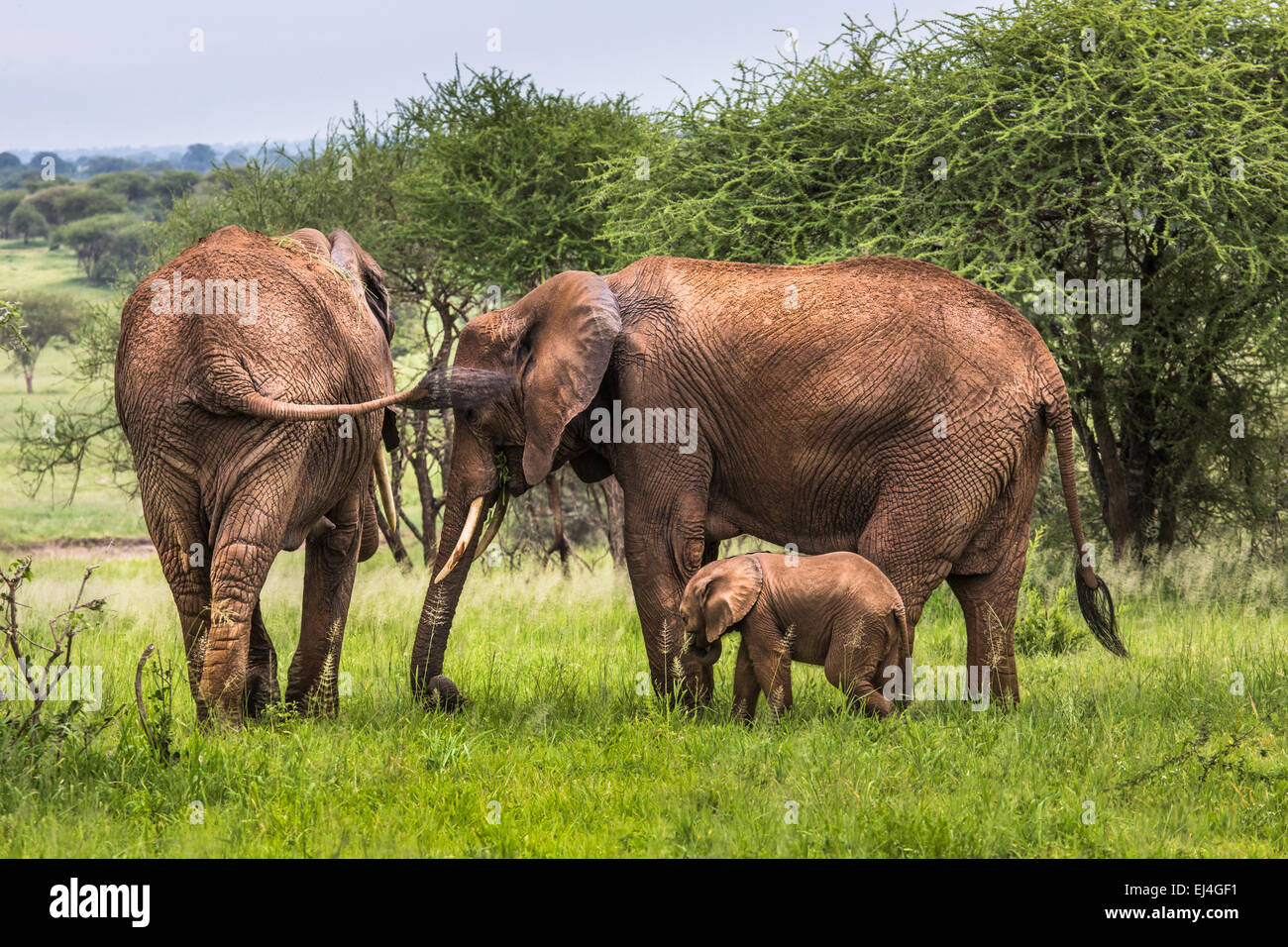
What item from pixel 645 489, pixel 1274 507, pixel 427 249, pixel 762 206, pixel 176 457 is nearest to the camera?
pixel 176 457

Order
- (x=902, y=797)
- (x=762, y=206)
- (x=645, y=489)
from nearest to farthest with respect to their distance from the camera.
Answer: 1. (x=902, y=797)
2. (x=645, y=489)
3. (x=762, y=206)

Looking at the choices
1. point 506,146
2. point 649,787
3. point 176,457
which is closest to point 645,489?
point 649,787

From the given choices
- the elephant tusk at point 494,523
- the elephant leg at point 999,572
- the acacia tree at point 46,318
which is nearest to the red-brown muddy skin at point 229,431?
the elephant tusk at point 494,523

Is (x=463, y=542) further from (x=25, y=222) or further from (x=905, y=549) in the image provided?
(x=25, y=222)

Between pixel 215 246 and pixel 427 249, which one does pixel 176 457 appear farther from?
pixel 427 249

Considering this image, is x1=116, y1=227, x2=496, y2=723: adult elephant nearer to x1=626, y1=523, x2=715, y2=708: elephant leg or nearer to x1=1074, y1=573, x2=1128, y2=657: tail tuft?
x1=626, y1=523, x2=715, y2=708: elephant leg

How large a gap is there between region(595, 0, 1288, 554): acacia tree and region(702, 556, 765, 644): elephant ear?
5.39 metres

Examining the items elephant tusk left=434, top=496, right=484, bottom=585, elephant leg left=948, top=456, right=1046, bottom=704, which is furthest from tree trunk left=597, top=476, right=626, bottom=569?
elephant leg left=948, top=456, right=1046, bottom=704

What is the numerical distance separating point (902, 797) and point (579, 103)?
1262cm

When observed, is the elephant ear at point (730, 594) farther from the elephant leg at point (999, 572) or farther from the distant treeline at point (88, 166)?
the distant treeline at point (88, 166)

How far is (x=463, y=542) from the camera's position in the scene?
7578 millimetres

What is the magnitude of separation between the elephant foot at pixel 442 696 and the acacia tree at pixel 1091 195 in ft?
19.7

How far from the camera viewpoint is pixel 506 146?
15.8 metres

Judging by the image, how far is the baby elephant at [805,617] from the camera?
6.81 m
